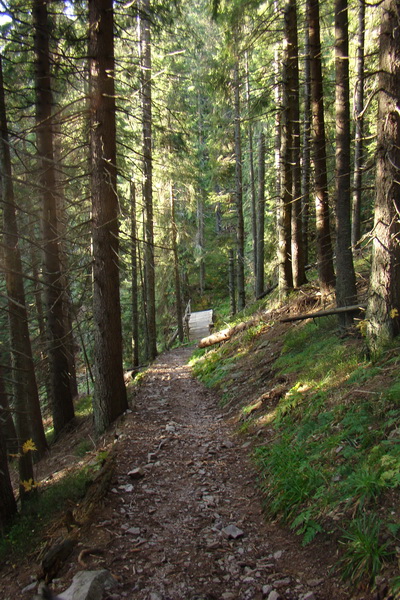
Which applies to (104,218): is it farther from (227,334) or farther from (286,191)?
(227,334)

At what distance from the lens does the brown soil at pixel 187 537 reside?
11.1ft

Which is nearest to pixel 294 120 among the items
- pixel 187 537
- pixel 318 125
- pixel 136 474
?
pixel 318 125

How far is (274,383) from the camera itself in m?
7.94

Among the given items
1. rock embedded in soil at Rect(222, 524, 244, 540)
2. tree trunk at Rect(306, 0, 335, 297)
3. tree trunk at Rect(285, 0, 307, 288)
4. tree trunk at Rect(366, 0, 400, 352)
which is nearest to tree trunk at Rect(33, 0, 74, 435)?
tree trunk at Rect(285, 0, 307, 288)

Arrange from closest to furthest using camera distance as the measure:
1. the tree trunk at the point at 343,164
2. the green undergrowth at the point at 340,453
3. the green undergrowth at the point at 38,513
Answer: the green undergrowth at the point at 340,453, the green undergrowth at the point at 38,513, the tree trunk at the point at 343,164

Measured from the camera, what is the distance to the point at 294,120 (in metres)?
Result: 10.5

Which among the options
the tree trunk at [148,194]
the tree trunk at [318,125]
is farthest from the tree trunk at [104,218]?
the tree trunk at [148,194]

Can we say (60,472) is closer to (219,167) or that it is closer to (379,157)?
(379,157)

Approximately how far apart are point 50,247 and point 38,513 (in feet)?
22.5

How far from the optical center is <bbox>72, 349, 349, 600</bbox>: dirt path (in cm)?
339

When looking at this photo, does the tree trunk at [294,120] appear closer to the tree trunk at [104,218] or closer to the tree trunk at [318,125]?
the tree trunk at [318,125]

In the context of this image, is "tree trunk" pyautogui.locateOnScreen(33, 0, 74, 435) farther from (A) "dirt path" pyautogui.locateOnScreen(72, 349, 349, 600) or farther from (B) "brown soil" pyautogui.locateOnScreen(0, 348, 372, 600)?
(B) "brown soil" pyautogui.locateOnScreen(0, 348, 372, 600)

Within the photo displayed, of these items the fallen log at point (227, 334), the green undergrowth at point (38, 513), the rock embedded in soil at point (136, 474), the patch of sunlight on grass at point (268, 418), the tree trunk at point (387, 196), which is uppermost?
the tree trunk at point (387, 196)

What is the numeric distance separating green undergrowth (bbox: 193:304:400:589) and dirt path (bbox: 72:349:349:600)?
276mm
